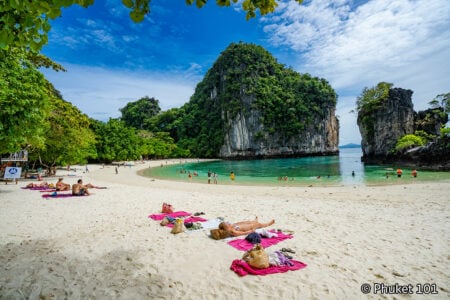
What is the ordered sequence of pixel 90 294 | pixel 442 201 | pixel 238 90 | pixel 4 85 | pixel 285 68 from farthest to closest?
pixel 285 68 → pixel 238 90 → pixel 442 201 → pixel 4 85 → pixel 90 294

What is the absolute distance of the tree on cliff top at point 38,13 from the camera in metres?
2.04

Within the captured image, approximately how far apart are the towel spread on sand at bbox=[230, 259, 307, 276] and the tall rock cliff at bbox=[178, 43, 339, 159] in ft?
230

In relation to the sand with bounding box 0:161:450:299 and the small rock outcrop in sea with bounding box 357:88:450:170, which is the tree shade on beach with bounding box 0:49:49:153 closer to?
the sand with bounding box 0:161:450:299

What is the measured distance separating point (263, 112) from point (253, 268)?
72.2 m

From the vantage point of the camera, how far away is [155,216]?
7840 millimetres

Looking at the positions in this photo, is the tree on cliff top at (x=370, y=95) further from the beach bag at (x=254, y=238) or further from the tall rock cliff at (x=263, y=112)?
the beach bag at (x=254, y=238)

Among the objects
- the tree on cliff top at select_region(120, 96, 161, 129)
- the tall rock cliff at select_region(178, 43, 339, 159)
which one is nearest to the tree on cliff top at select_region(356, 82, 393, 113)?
the tall rock cliff at select_region(178, 43, 339, 159)

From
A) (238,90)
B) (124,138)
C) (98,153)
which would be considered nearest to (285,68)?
(238,90)

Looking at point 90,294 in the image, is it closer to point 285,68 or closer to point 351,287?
point 351,287

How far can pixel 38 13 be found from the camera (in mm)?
2535

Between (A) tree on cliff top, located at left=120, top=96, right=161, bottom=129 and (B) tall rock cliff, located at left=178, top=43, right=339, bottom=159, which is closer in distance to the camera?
(B) tall rock cliff, located at left=178, top=43, right=339, bottom=159

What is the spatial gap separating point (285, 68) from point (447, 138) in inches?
2688

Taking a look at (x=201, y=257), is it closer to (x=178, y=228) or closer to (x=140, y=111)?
(x=178, y=228)

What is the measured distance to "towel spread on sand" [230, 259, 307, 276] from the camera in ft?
12.7
